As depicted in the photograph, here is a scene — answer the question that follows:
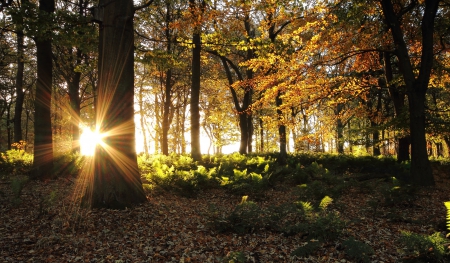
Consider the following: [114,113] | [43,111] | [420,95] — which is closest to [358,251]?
[114,113]

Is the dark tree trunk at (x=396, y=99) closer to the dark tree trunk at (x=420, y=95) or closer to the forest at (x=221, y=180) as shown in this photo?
the forest at (x=221, y=180)

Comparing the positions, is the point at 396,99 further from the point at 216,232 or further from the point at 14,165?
the point at 14,165

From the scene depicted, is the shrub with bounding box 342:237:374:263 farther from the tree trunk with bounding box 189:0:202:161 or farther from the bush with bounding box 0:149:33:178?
the bush with bounding box 0:149:33:178

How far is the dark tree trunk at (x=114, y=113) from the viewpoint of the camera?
654cm

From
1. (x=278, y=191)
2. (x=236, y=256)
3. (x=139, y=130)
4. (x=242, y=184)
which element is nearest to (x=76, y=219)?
(x=236, y=256)

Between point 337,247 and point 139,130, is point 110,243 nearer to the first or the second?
point 337,247

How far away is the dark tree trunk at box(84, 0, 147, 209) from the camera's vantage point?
21.5 ft

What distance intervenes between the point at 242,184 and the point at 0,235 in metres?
5.80

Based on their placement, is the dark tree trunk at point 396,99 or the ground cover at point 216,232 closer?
the ground cover at point 216,232

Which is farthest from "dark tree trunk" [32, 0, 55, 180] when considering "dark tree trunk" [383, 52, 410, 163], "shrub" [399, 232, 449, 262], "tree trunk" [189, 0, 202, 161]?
"dark tree trunk" [383, 52, 410, 163]

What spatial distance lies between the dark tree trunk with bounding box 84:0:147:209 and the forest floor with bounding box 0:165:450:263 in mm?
540

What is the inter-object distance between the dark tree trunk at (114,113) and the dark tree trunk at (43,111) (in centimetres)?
415

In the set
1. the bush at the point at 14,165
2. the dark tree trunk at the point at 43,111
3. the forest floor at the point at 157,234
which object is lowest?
the forest floor at the point at 157,234


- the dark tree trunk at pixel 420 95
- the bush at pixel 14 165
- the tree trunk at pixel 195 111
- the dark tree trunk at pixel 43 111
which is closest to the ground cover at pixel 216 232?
the dark tree trunk at pixel 43 111
